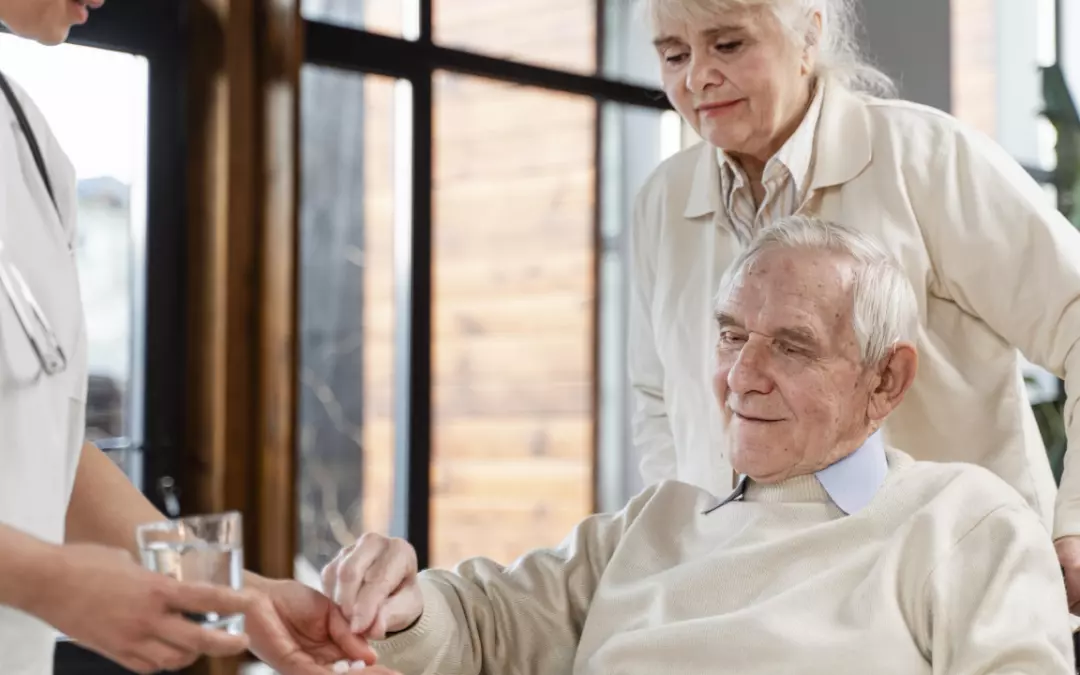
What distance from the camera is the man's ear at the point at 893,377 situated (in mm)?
1617

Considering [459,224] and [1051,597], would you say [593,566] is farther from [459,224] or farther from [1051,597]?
[459,224]

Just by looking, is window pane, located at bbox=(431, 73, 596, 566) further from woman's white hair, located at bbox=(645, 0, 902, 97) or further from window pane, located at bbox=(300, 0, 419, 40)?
woman's white hair, located at bbox=(645, 0, 902, 97)

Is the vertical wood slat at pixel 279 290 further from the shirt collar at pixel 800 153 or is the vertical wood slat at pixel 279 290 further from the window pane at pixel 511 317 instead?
the shirt collar at pixel 800 153

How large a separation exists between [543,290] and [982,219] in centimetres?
263

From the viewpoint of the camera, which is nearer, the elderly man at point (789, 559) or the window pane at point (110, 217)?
the elderly man at point (789, 559)

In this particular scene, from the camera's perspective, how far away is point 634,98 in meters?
4.40

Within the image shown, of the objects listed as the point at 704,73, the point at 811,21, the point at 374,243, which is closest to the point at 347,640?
the point at 704,73

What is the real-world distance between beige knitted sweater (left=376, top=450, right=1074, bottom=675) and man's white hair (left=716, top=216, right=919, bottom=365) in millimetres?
155

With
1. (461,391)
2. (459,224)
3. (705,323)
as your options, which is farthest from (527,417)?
(705,323)

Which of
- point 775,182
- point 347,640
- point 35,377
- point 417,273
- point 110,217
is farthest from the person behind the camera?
point 417,273

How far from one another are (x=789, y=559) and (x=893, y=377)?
10.5 inches

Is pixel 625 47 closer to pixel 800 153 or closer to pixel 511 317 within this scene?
pixel 511 317

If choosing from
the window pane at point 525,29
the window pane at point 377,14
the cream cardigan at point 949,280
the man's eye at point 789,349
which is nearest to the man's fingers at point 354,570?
the man's eye at point 789,349

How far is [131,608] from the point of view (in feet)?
3.32
